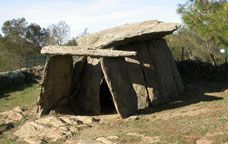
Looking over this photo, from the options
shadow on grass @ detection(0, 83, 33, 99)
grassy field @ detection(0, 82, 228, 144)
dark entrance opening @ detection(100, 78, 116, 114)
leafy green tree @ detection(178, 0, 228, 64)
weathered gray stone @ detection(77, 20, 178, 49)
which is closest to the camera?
grassy field @ detection(0, 82, 228, 144)

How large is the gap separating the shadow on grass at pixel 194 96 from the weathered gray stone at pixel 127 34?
2.74 meters

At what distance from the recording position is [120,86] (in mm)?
16625

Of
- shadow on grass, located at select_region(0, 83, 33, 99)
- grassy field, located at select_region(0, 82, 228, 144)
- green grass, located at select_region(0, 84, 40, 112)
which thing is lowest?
shadow on grass, located at select_region(0, 83, 33, 99)

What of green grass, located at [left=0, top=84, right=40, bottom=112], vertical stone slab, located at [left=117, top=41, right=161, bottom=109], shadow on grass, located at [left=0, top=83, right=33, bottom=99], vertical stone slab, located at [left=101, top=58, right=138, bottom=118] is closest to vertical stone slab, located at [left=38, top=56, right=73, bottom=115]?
green grass, located at [left=0, top=84, right=40, bottom=112]

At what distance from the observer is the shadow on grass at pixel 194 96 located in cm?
1781

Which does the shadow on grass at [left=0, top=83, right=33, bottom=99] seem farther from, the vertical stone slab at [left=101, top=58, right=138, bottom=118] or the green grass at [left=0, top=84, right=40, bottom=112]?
the vertical stone slab at [left=101, top=58, right=138, bottom=118]

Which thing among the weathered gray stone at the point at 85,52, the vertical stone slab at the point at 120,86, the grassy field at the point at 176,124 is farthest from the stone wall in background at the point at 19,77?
the vertical stone slab at the point at 120,86

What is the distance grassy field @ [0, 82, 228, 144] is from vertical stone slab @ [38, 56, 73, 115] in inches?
76.3

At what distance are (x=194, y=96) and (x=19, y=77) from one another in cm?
1143

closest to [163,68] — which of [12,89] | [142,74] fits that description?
[142,74]

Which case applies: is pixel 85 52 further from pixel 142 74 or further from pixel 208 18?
pixel 208 18

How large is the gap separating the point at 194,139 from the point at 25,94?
1257cm

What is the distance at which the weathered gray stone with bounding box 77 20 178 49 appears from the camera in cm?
1855

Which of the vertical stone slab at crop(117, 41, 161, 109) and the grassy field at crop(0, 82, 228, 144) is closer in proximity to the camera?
the grassy field at crop(0, 82, 228, 144)
